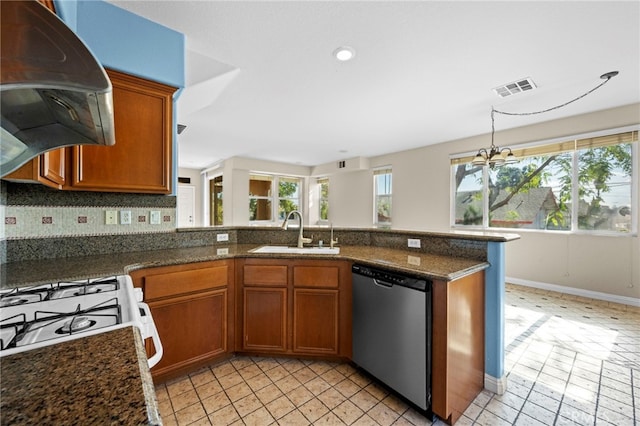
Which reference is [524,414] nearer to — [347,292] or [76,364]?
[347,292]

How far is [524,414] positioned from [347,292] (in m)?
1.28

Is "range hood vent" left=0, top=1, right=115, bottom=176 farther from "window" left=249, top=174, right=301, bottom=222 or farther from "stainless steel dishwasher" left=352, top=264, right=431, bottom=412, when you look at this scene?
"window" left=249, top=174, right=301, bottom=222

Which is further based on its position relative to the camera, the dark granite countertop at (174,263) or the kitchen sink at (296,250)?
the kitchen sink at (296,250)

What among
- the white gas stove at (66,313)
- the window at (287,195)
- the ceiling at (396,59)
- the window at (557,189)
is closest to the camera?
the white gas stove at (66,313)

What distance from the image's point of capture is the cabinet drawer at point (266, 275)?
6.72 feet

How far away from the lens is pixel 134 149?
1787 mm

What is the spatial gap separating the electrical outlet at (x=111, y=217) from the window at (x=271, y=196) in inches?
197

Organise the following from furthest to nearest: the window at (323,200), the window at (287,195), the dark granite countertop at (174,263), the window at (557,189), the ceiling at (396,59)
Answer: the window at (323,200), the window at (287,195), the window at (557,189), the ceiling at (396,59), the dark granite countertop at (174,263)

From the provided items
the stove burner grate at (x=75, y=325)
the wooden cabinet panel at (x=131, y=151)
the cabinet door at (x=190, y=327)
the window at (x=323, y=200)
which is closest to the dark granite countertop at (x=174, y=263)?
the cabinet door at (x=190, y=327)

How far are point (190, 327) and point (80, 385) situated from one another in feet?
4.99

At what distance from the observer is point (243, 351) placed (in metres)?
2.12

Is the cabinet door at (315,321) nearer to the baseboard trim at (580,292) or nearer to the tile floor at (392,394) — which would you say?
the tile floor at (392,394)

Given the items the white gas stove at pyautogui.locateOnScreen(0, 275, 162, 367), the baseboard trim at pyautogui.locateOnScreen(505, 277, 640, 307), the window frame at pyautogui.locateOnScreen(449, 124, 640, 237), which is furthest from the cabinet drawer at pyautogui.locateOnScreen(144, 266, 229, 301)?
the baseboard trim at pyautogui.locateOnScreen(505, 277, 640, 307)

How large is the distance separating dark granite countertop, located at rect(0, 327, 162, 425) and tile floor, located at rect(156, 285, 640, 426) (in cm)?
122
